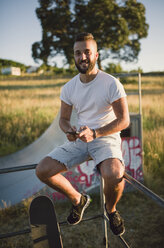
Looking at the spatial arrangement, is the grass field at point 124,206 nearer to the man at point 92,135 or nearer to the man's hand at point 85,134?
the man at point 92,135

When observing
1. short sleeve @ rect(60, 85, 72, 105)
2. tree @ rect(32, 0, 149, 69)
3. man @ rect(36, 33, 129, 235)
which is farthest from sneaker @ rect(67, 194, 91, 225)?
tree @ rect(32, 0, 149, 69)

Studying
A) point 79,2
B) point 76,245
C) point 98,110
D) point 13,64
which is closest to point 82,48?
point 98,110

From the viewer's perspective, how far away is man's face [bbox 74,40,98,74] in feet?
7.37

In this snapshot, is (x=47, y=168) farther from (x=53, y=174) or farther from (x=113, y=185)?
(x=113, y=185)

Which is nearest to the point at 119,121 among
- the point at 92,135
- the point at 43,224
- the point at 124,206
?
the point at 92,135

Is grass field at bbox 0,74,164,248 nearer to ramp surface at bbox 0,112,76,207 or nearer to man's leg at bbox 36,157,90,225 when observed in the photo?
ramp surface at bbox 0,112,76,207

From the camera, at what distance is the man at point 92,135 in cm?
190

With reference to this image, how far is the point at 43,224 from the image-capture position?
2.01 m

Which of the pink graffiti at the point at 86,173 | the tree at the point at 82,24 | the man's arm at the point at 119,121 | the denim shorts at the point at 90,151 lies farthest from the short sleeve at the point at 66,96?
the tree at the point at 82,24

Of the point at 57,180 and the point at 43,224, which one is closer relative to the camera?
the point at 43,224

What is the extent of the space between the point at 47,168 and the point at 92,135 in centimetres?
52

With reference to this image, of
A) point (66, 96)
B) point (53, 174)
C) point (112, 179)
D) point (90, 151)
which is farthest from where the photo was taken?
point (66, 96)

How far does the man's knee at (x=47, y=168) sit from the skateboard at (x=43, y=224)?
200mm

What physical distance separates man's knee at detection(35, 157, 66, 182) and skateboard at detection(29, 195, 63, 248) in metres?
0.20
